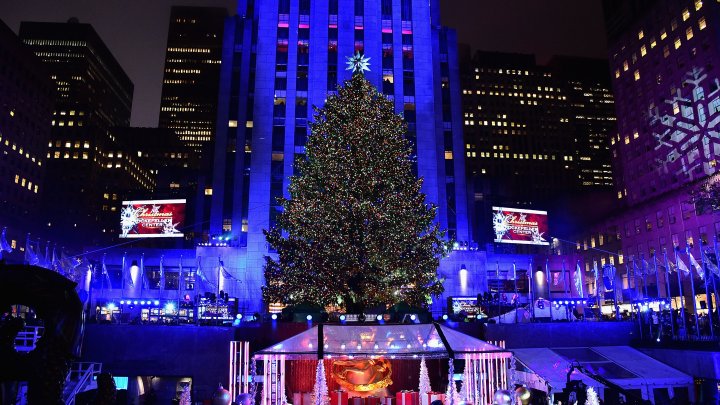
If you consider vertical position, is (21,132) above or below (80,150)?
below

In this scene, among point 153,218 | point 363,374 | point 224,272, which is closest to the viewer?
point 363,374

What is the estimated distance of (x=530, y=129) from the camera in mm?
166250

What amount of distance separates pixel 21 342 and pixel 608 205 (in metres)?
99.0

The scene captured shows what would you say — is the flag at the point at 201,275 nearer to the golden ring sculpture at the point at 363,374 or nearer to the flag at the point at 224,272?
the flag at the point at 224,272

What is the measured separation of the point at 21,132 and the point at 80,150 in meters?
39.8

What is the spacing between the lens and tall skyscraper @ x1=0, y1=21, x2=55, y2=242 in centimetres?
10100

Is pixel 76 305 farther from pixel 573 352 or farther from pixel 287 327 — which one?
pixel 573 352

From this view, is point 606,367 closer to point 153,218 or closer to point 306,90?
point 306,90

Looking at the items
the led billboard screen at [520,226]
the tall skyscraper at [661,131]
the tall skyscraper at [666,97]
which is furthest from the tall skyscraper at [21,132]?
the tall skyscraper at [666,97]

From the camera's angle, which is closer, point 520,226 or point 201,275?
point 201,275

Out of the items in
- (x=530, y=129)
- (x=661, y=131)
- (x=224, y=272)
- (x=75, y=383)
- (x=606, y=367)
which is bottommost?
(x=75, y=383)

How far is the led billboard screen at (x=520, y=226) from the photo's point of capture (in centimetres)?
5453

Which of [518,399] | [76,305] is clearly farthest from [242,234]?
[76,305]

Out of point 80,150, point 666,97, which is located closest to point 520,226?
point 666,97
